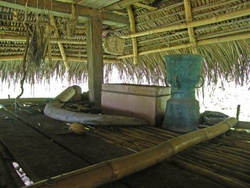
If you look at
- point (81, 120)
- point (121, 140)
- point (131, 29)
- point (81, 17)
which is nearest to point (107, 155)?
point (121, 140)

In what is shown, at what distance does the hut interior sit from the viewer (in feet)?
3.18

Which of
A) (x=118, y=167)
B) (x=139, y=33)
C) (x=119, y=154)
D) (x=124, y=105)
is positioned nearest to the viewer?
(x=118, y=167)

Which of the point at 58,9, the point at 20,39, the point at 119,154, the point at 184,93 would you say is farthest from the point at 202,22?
the point at 20,39

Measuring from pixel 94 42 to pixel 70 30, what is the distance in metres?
0.31

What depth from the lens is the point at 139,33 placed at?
11.6ft

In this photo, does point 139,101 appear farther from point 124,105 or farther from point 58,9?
point 58,9

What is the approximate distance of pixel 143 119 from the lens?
198cm

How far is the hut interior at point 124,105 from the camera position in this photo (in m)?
0.97

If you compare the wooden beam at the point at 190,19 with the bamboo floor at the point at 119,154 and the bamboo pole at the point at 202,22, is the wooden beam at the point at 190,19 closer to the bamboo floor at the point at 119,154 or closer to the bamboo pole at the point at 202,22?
the bamboo pole at the point at 202,22

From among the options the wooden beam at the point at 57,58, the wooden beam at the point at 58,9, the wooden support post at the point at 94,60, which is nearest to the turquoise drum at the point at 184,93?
the wooden support post at the point at 94,60

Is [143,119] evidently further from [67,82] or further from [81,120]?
[67,82]

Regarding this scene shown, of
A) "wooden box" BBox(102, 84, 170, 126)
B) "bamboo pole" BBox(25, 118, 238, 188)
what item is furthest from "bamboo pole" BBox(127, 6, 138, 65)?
"bamboo pole" BBox(25, 118, 238, 188)

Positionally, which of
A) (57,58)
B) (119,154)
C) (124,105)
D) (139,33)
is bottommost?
(119,154)

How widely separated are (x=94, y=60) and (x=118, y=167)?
187 centimetres
